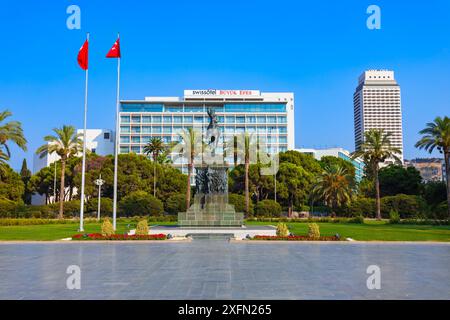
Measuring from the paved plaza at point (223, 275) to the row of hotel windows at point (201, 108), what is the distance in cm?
10657

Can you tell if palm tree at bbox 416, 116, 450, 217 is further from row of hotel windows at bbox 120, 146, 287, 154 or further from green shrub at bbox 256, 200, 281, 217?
row of hotel windows at bbox 120, 146, 287, 154

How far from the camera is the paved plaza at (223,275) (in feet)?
33.5

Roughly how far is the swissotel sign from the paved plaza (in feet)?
360

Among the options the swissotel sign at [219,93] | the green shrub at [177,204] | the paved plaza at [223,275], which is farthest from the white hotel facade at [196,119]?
the paved plaza at [223,275]

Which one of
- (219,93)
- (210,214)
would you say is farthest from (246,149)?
(219,93)

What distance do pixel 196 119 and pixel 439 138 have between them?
82.2 metres

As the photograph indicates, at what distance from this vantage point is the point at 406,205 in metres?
60.3

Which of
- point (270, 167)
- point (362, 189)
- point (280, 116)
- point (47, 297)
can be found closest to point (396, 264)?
point (47, 297)

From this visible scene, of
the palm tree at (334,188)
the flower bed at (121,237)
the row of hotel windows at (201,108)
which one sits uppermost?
the row of hotel windows at (201,108)

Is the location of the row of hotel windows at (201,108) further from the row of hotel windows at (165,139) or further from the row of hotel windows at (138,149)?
the row of hotel windows at (138,149)

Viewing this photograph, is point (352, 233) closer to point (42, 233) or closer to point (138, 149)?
point (42, 233)

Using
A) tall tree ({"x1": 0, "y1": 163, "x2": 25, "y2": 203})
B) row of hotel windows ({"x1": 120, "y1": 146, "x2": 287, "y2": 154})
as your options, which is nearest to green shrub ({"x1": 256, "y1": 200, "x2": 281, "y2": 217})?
tall tree ({"x1": 0, "y1": 163, "x2": 25, "y2": 203})

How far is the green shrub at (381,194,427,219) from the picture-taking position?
193 ft

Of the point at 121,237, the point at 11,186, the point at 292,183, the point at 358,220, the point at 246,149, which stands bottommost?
the point at 358,220
